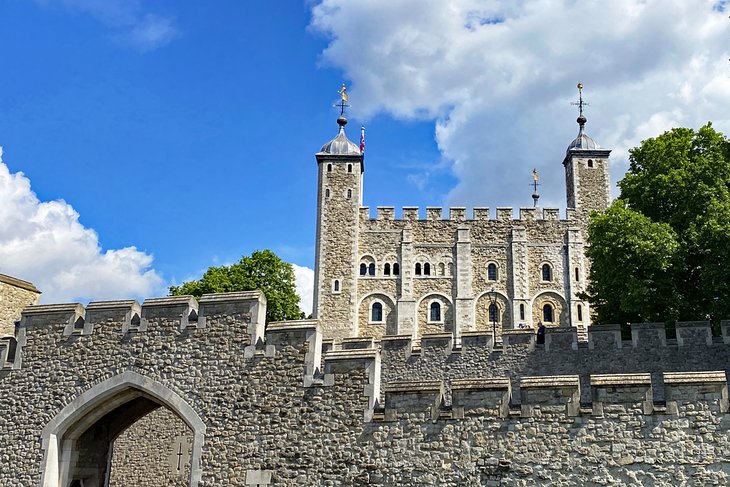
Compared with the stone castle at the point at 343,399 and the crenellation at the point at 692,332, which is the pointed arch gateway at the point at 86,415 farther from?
the crenellation at the point at 692,332

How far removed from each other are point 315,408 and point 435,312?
39877mm

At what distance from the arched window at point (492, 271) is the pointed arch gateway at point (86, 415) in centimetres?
4018

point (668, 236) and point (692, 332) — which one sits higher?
point (668, 236)

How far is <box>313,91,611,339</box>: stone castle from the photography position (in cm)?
5006

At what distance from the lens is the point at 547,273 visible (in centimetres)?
5094

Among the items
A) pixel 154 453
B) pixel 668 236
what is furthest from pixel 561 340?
pixel 154 453

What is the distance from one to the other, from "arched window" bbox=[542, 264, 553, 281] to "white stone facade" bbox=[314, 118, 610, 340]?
0.22 ft

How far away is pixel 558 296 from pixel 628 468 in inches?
1636

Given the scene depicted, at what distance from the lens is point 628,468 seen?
9914mm

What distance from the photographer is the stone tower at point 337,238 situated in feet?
163

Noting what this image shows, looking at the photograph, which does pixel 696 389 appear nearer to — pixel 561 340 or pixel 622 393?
pixel 622 393

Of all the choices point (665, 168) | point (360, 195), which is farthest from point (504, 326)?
point (665, 168)

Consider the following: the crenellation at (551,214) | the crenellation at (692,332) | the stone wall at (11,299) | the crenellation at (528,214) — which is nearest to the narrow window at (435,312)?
the crenellation at (528,214)

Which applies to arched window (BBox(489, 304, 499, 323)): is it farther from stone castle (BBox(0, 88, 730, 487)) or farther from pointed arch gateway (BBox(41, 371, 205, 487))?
pointed arch gateway (BBox(41, 371, 205, 487))
